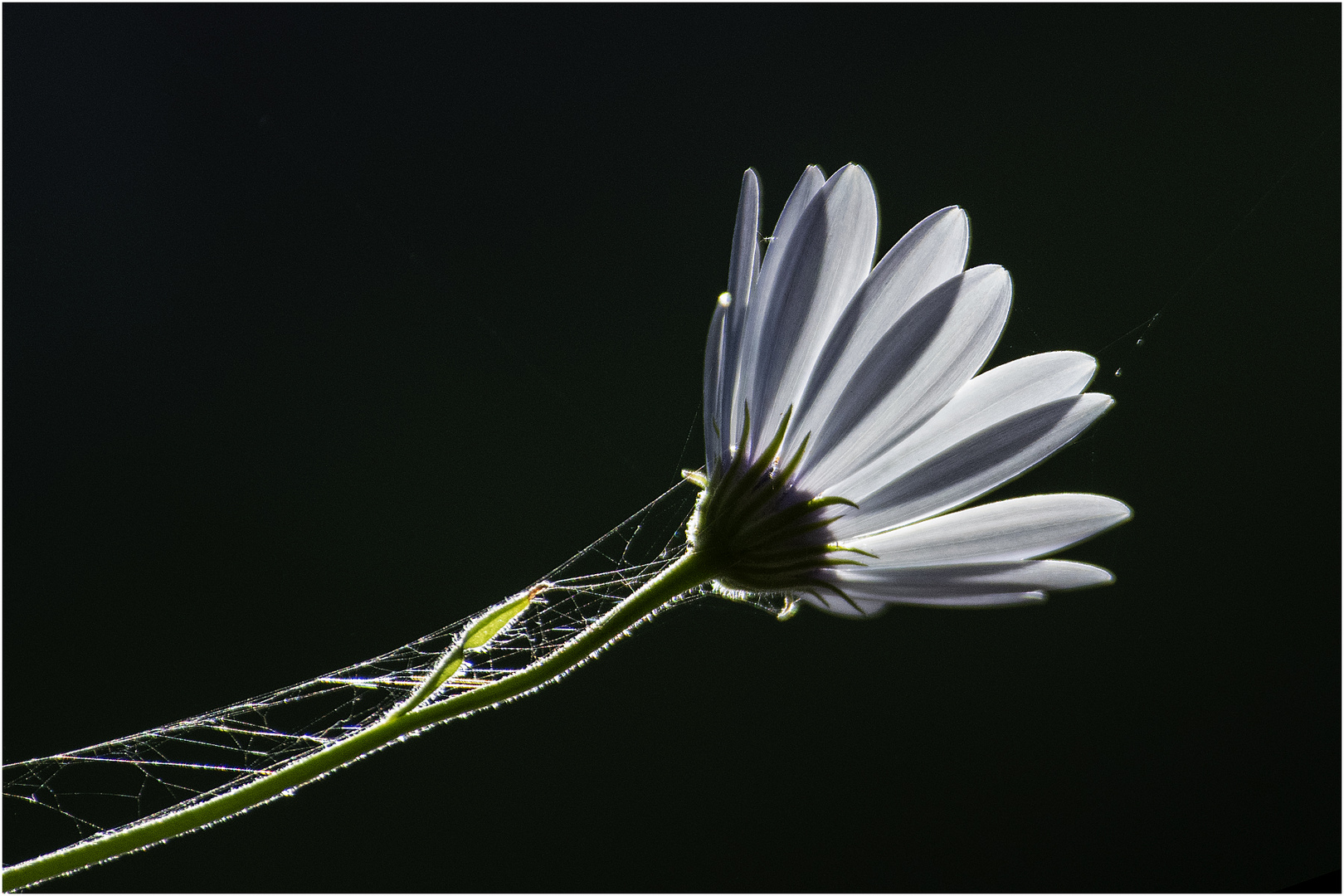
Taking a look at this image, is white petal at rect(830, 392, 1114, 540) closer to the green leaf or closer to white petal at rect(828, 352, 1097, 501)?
white petal at rect(828, 352, 1097, 501)

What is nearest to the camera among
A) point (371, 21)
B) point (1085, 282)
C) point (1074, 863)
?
point (1085, 282)

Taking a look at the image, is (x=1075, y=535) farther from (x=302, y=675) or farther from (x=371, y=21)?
(x=371, y=21)

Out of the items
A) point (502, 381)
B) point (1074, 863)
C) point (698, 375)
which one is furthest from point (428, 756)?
point (1074, 863)

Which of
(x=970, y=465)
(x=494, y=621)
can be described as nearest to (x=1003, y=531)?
(x=970, y=465)

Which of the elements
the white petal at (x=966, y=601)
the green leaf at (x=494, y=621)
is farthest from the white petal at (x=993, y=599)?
the green leaf at (x=494, y=621)

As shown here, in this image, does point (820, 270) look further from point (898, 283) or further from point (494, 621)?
point (494, 621)

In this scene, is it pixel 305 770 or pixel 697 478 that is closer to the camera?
pixel 305 770

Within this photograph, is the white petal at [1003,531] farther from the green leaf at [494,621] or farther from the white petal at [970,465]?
the green leaf at [494,621]

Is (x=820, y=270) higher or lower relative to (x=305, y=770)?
higher
